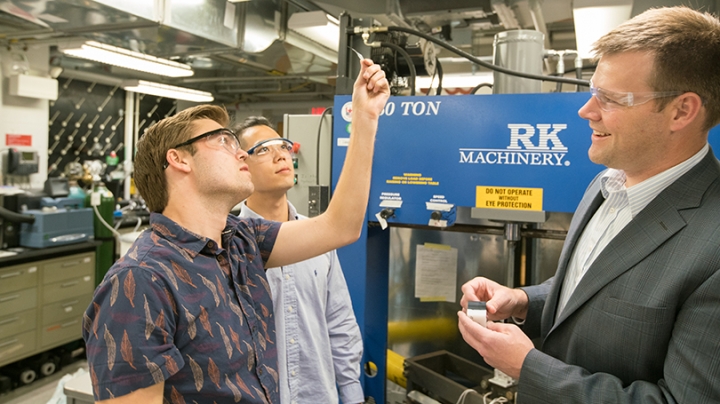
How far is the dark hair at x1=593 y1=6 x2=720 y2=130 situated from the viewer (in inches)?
41.4

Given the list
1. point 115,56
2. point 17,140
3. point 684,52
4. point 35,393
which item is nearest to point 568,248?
point 684,52

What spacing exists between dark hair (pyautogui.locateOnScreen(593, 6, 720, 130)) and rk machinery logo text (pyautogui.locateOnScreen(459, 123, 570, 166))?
2.23 ft

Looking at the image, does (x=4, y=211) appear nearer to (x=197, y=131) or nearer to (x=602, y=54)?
(x=197, y=131)

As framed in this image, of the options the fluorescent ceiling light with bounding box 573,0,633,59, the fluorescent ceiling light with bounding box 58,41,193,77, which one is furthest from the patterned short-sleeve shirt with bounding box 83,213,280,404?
the fluorescent ceiling light with bounding box 58,41,193,77

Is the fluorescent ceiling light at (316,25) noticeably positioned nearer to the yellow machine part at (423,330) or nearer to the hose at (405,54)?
the hose at (405,54)

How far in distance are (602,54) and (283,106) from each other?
8.94m

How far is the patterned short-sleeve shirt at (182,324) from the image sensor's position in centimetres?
103

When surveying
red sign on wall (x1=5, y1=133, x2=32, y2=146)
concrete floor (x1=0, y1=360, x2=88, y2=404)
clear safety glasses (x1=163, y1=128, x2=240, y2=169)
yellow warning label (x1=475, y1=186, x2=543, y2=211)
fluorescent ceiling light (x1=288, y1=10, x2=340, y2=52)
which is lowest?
concrete floor (x1=0, y1=360, x2=88, y2=404)

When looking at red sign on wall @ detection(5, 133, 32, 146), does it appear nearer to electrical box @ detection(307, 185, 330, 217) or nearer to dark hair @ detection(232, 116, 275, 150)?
dark hair @ detection(232, 116, 275, 150)

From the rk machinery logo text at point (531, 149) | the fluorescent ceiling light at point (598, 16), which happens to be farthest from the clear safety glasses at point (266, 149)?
the fluorescent ceiling light at point (598, 16)

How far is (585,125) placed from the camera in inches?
68.3

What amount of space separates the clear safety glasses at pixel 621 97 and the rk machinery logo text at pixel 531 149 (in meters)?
0.60

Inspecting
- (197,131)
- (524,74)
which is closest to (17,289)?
(197,131)

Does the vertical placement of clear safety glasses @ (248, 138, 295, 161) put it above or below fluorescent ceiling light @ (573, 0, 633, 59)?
below
